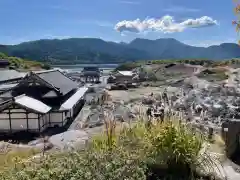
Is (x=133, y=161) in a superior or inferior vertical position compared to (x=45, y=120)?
superior

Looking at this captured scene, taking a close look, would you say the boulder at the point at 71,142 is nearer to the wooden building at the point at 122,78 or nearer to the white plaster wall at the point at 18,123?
the white plaster wall at the point at 18,123

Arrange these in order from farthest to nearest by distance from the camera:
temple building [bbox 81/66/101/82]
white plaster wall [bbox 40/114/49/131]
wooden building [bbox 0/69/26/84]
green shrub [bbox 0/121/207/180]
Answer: temple building [bbox 81/66/101/82] < wooden building [bbox 0/69/26/84] < white plaster wall [bbox 40/114/49/131] < green shrub [bbox 0/121/207/180]

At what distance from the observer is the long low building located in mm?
18844

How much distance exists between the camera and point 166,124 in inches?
183

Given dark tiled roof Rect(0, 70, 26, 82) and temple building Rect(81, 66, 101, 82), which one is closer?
dark tiled roof Rect(0, 70, 26, 82)

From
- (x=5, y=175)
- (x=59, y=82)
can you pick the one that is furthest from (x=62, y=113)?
(x=5, y=175)

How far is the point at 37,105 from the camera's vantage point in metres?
19.8

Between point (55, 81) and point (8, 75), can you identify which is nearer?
point (55, 81)

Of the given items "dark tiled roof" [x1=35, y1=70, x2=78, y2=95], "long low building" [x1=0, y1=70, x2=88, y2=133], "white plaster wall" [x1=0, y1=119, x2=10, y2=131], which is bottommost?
"white plaster wall" [x1=0, y1=119, x2=10, y2=131]

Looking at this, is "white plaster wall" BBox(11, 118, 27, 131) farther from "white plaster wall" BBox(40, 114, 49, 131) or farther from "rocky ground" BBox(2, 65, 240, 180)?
"rocky ground" BBox(2, 65, 240, 180)

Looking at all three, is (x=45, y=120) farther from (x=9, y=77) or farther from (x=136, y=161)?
(x=9, y=77)

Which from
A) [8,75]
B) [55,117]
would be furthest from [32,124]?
[8,75]

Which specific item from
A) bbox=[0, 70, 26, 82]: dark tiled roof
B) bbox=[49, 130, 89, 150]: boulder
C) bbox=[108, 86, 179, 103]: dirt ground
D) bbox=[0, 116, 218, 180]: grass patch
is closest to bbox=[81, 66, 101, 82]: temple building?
bbox=[108, 86, 179, 103]: dirt ground

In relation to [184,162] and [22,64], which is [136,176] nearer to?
[184,162]
